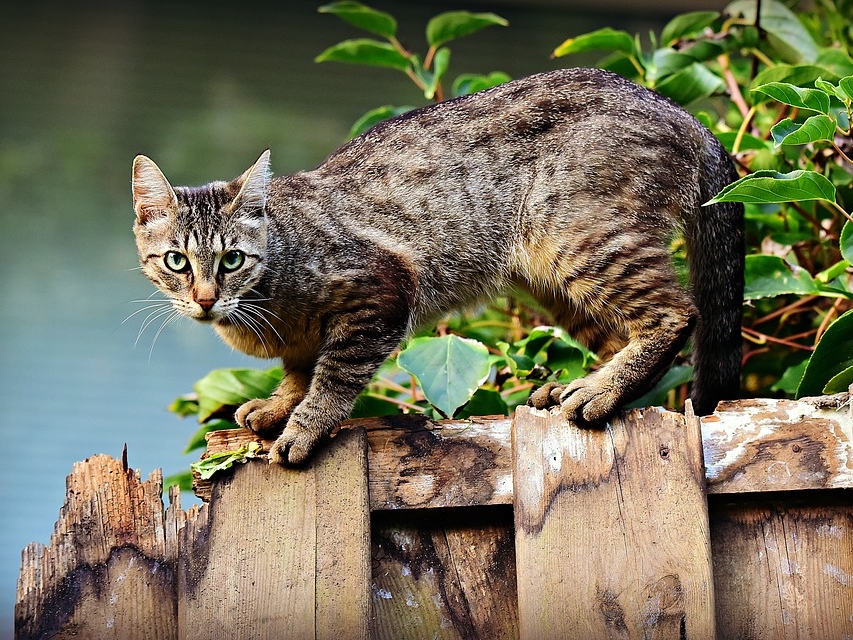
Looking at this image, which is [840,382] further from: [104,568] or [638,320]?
[104,568]

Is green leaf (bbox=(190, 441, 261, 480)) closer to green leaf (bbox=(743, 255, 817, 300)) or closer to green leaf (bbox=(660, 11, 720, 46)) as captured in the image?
green leaf (bbox=(743, 255, 817, 300))

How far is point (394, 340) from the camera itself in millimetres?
2666

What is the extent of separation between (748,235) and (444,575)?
1.85 metres

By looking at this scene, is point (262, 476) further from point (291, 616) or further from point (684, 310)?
point (684, 310)

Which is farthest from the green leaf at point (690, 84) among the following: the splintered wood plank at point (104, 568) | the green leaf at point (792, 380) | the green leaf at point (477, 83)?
the splintered wood plank at point (104, 568)

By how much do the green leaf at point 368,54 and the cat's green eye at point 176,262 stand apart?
1040 mm

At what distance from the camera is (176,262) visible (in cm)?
267

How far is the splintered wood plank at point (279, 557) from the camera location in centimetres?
195

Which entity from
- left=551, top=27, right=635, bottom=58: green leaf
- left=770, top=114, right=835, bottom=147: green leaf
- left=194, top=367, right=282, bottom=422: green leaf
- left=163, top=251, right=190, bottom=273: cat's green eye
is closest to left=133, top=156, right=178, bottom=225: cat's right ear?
left=163, top=251, right=190, bottom=273: cat's green eye

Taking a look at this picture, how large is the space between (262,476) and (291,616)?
0.31 m

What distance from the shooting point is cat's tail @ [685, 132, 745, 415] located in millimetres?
2707

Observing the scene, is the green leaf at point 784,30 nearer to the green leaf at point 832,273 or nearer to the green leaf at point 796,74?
the green leaf at point 796,74

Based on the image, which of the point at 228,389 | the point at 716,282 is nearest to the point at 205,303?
the point at 228,389

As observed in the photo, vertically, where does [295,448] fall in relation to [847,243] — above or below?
below
